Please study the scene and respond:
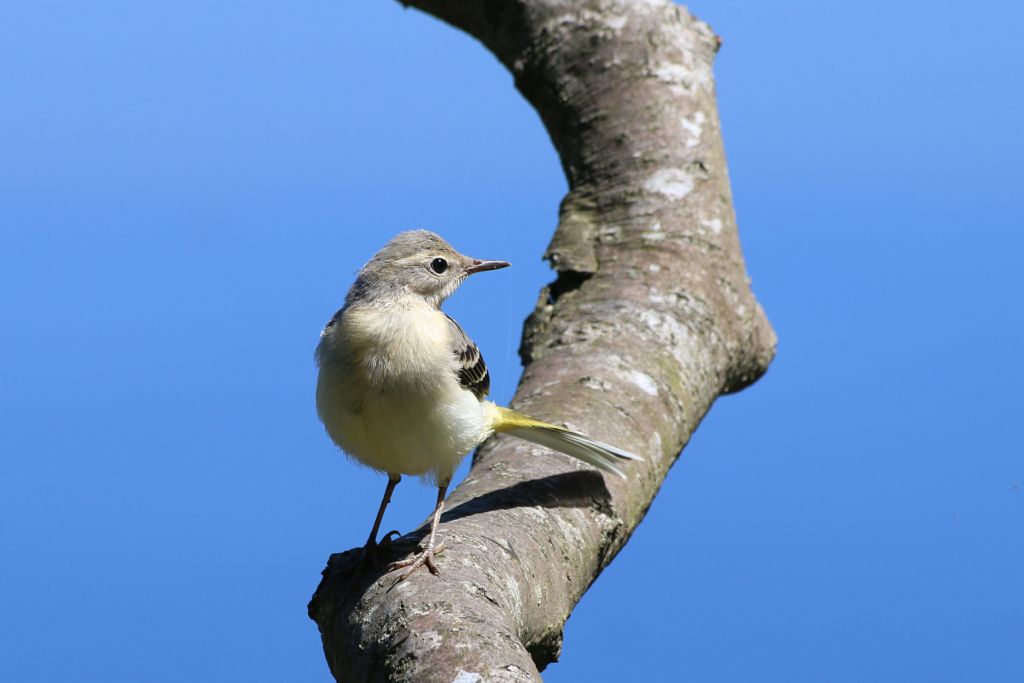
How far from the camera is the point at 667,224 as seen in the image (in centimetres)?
618

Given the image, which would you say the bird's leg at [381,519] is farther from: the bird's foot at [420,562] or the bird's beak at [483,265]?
the bird's beak at [483,265]

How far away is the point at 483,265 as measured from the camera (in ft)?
14.4

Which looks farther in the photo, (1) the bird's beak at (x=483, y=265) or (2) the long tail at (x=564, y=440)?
(2) the long tail at (x=564, y=440)

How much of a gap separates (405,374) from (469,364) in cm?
37

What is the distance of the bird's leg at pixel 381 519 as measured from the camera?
12.1 ft

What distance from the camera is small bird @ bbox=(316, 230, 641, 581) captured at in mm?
3730

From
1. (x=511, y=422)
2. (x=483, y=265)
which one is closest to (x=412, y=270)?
(x=483, y=265)

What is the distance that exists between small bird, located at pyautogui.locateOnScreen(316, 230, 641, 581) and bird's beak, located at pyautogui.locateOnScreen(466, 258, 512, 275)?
18 millimetres

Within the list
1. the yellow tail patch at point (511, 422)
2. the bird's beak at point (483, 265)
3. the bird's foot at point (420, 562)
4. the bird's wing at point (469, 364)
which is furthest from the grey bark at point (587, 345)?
the bird's beak at point (483, 265)

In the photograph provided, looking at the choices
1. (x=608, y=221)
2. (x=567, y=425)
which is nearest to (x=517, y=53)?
(x=608, y=221)

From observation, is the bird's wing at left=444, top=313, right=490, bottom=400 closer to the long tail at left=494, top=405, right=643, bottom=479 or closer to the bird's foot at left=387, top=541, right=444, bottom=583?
the long tail at left=494, top=405, right=643, bottom=479

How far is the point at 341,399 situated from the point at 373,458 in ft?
0.91

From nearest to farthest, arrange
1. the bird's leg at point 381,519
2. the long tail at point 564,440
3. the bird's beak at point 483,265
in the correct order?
the bird's leg at point 381,519
the bird's beak at point 483,265
the long tail at point 564,440

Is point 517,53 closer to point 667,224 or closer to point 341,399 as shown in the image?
point 667,224
